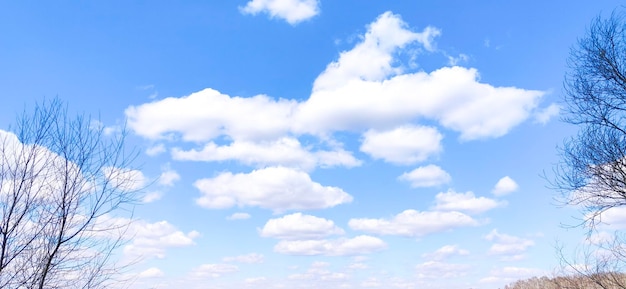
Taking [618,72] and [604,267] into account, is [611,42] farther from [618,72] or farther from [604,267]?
[604,267]

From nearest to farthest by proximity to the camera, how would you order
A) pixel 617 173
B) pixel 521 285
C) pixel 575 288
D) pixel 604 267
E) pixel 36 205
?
pixel 36 205
pixel 617 173
pixel 604 267
pixel 575 288
pixel 521 285

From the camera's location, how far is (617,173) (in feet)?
33.7

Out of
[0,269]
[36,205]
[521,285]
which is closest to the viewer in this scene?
[0,269]

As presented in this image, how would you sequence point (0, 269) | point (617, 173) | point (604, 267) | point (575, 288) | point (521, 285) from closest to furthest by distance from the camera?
point (0, 269) < point (617, 173) < point (604, 267) < point (575, 288) < point (521, 285)

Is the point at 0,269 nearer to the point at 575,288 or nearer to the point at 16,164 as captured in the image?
the point at 16,164

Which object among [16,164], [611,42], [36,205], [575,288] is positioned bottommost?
[575,288]

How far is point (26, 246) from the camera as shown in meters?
7.31

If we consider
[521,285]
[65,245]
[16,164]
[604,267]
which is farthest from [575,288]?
[521,285]

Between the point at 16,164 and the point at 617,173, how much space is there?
39.0 ft

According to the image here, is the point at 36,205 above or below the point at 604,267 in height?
above

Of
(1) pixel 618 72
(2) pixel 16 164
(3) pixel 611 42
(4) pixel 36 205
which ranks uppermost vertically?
(3) pixel 611 42

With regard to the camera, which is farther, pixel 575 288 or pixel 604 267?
pixel 575 288

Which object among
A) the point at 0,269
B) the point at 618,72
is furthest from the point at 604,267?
the point at 0,269

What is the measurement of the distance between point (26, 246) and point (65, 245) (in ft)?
1.93
